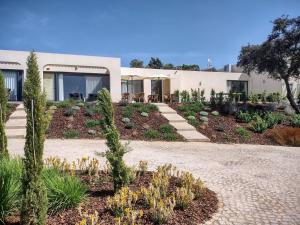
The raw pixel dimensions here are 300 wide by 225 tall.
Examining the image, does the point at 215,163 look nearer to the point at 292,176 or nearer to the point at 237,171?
the point at 237,171

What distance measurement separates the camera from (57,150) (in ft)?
42.8

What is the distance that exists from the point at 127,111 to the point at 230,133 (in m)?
5.59

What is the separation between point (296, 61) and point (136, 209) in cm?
2044

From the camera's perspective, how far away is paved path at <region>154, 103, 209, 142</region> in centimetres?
1733

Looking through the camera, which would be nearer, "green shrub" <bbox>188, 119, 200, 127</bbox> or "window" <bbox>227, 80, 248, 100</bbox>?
"green shrub" <bbox>188, 119, 200, 127</bbox>

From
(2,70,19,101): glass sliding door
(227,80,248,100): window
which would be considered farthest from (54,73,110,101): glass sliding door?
(227,80,248,100): window

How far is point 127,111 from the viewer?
2084 cm

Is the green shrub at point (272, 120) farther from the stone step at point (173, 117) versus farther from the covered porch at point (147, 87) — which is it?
the covered porch at point (147, 87)

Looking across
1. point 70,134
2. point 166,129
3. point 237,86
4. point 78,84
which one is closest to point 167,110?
→ point 166,129

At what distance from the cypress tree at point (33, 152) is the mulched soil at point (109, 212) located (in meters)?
0.70

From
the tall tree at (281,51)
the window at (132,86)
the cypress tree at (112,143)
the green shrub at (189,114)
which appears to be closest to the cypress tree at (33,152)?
the cypress tree at (112,143)

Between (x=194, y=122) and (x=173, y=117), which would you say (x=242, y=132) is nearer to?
(x=194, y=122)

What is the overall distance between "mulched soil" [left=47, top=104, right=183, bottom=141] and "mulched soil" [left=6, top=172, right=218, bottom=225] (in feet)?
31.0

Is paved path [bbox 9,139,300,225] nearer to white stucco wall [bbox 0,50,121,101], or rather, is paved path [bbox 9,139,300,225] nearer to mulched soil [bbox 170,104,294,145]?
mulched soil [bbox 170,104,294,145]
